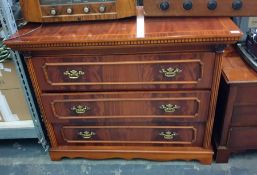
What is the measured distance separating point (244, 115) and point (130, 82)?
0.50 meters

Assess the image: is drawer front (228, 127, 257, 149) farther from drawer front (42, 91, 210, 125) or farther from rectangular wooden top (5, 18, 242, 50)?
rectangular wooden top (5, 18, 242, 50)

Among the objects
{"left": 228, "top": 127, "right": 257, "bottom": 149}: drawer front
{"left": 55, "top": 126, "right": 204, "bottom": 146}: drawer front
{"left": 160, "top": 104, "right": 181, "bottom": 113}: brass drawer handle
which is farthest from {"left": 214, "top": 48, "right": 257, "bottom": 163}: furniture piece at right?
{"left": 160, "top": 104, "right": 181, "bottom": 113}: brass drawer handle

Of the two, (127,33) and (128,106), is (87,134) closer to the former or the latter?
(128,106)

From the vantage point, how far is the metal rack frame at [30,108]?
1.03 metres

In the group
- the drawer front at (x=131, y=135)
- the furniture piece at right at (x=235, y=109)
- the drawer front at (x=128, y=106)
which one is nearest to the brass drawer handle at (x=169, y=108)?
the drawer front at (x=128, y=106)

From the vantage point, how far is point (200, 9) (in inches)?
39.5

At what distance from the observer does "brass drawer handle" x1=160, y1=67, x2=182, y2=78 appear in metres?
1.01

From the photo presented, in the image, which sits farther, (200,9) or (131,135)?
(131,135)

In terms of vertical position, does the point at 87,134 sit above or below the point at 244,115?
below

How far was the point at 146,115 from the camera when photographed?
1.14m

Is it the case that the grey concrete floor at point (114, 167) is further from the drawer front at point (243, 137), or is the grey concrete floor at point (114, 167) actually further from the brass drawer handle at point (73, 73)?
the brass drawer handle at point (73, 73)

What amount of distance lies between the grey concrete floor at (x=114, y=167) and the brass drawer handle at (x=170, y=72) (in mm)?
493

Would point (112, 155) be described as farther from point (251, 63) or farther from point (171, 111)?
point (251, 63)

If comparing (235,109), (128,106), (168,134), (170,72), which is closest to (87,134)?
(128,106)
